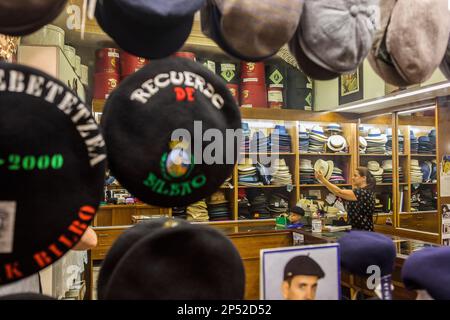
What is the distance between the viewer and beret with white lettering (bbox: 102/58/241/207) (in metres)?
0.57

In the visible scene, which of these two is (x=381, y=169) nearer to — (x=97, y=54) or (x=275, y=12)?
(x=97, y=54)

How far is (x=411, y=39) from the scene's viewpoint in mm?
746

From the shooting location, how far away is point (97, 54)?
3.91m

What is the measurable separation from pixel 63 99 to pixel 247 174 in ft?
13.1

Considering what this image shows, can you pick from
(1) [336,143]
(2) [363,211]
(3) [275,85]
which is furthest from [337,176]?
(2) [363,211]

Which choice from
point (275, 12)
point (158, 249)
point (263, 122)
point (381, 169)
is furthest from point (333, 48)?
point (381, 169)

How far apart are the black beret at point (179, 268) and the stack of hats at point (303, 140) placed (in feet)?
13.8

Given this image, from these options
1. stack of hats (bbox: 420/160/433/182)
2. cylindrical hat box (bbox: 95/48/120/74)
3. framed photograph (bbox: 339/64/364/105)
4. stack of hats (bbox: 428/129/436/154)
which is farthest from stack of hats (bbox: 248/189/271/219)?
cylindrical hat box (bbox: 95/48/120/74)

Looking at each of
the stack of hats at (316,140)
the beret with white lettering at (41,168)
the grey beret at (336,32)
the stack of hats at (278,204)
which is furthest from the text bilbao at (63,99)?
the stack of hats at (316,140)

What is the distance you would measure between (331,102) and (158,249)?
4.39m

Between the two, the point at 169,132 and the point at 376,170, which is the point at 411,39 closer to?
the point at 169,132

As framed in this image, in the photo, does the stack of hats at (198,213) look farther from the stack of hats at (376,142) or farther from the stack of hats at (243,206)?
the stack of hats at (376,142)

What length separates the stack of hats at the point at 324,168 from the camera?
188 inches

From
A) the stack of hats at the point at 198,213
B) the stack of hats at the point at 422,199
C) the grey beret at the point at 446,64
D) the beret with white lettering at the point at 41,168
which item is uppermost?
the grey beret at the point at 446,64
